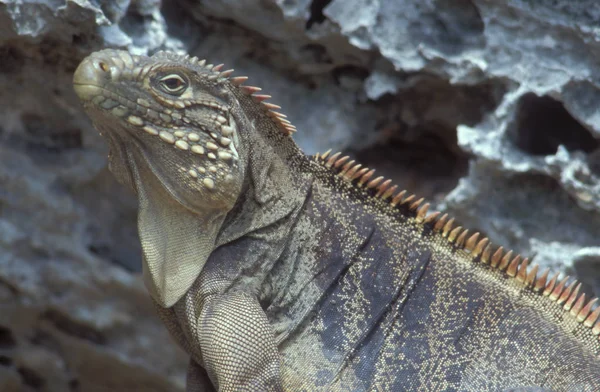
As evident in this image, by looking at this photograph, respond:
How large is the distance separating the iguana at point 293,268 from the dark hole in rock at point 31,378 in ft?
6.51

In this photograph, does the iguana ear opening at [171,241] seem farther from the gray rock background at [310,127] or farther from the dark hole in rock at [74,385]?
the dark hole in rock at [74,385]

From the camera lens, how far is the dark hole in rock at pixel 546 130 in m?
3.51

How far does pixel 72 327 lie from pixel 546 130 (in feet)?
9.96

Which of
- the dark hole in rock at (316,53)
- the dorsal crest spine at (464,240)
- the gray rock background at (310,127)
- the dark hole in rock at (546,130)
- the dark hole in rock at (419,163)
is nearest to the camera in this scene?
the dorsal crest spine at (464,240)

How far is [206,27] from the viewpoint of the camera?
3.85 meters

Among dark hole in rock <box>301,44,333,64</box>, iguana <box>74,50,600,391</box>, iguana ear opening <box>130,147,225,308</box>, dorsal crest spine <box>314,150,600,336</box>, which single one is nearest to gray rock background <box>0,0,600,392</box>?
dark hole in rock <box>301,44,333,64</box>

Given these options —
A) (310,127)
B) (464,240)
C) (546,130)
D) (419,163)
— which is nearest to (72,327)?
(310,127)

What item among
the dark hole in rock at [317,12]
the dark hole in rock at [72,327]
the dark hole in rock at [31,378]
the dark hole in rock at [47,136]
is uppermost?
the dark hole in rock at [317,12]

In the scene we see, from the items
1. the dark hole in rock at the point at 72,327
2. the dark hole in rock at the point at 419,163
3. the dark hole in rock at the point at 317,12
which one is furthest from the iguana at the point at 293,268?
the dark hole in rock at the point at 72,327

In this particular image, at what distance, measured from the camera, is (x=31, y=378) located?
14.8 ft

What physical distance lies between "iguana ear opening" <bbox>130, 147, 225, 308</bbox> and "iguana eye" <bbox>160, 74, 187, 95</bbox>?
1.21 feet

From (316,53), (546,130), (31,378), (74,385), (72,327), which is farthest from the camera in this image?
(74,385)

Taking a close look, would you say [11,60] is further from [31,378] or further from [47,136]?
[31,378]

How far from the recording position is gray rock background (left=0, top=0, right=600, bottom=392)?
3344 millimetres
